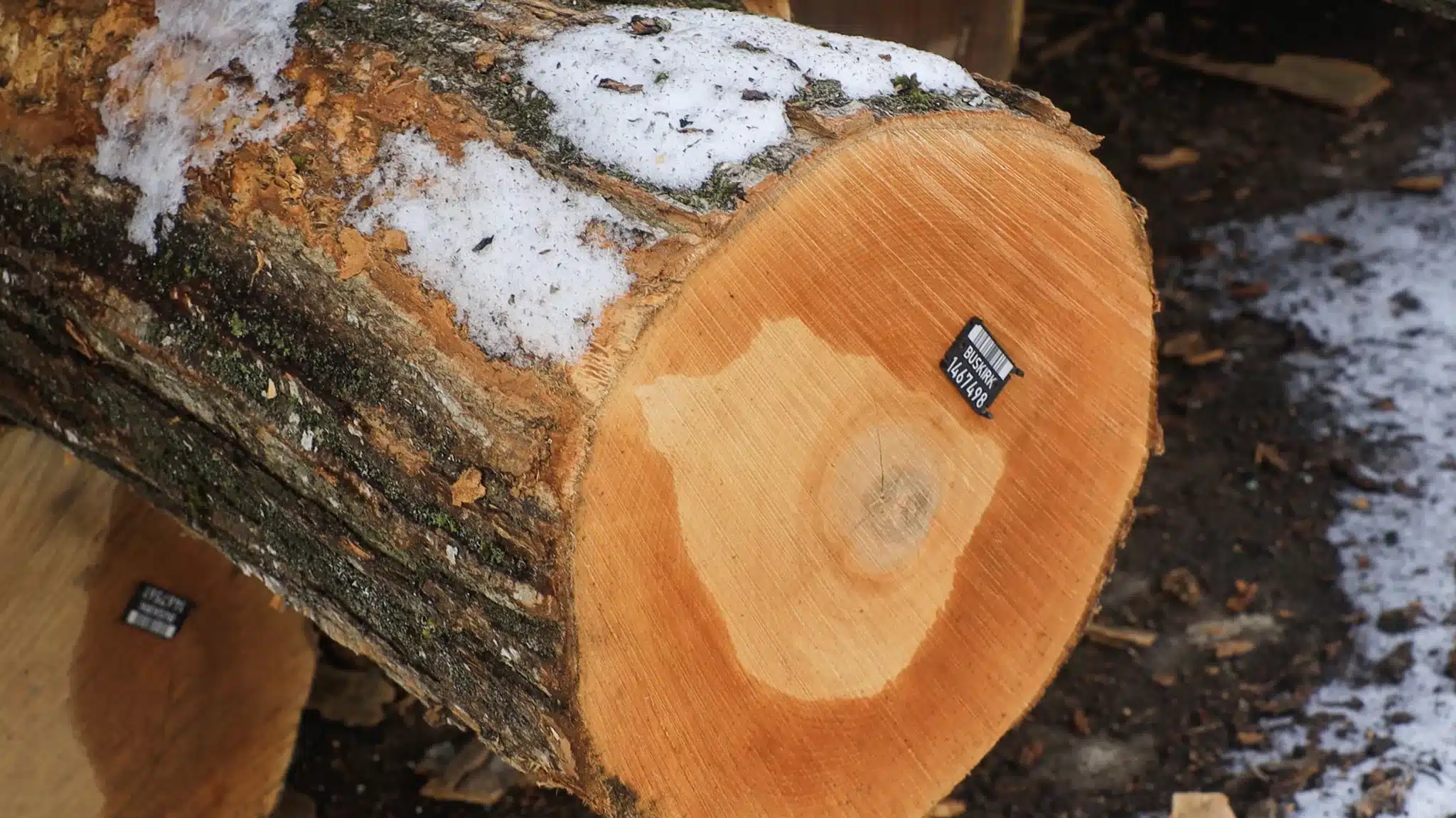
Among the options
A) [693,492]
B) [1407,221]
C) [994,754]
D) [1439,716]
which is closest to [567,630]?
[693,492]

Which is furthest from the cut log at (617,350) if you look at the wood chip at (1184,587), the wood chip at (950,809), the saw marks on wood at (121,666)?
the wood chip at (1184,587)

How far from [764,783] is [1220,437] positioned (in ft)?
6.85

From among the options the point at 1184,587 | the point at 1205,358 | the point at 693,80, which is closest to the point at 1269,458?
the point at 1205,358

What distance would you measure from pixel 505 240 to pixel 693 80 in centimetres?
32

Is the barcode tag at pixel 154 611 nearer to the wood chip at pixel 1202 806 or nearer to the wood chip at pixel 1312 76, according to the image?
the wood chip at pixel 1202 806

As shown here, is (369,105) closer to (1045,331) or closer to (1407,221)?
(1045,331)

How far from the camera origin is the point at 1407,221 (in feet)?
10.0

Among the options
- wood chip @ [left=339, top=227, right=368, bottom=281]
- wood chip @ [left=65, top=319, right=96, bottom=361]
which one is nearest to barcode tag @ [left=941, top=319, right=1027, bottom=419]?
wood chip @ [left=339, top=227, right=368, bottom=281]

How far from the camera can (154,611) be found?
1.91 m

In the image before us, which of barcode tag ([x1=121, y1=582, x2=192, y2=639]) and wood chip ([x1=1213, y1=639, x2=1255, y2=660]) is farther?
wood chip ([x1=1213, y1=639, x2=1255, y2=660])

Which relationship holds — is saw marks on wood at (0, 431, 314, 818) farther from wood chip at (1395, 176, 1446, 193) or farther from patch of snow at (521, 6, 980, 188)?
wood chip at (1395, 176, 1446, 193)

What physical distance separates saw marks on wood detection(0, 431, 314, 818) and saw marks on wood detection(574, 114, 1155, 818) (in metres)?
1.13

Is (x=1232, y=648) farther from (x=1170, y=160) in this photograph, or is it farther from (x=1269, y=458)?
(x=1170, y=160)

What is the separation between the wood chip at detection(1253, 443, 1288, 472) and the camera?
2.80 metres
